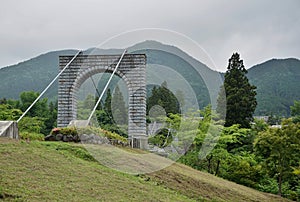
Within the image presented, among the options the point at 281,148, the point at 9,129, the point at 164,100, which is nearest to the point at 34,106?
the point at 164,100

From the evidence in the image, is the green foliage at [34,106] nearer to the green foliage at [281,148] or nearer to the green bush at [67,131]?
the green bush at [67,131]

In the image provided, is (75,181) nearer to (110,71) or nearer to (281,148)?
(110,71)

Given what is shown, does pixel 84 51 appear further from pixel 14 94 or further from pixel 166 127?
pixel 14 94

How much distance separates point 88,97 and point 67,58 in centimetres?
245

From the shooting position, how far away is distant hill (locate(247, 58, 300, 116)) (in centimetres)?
5275

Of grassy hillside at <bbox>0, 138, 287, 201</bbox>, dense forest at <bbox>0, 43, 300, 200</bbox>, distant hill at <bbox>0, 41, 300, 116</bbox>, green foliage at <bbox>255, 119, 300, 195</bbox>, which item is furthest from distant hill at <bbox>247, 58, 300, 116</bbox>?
grassy hillside at <bbox>0, 138, 287, 201</bbox>

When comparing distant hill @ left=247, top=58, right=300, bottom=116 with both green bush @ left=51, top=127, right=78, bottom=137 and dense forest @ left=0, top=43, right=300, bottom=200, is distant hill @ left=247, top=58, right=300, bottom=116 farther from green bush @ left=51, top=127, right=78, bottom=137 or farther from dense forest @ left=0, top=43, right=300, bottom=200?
green bush @ left=51, top=127, right=78, bottom=137

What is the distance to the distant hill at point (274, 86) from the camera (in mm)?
52750

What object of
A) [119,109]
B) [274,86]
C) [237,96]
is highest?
[274,86]

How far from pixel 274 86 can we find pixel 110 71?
1567 inches

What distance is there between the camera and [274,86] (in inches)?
2146

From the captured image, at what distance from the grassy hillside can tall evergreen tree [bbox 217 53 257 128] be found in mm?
14679

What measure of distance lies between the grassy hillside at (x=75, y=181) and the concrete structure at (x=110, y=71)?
6.41 metres

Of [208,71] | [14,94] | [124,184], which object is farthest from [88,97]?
[14,94]
